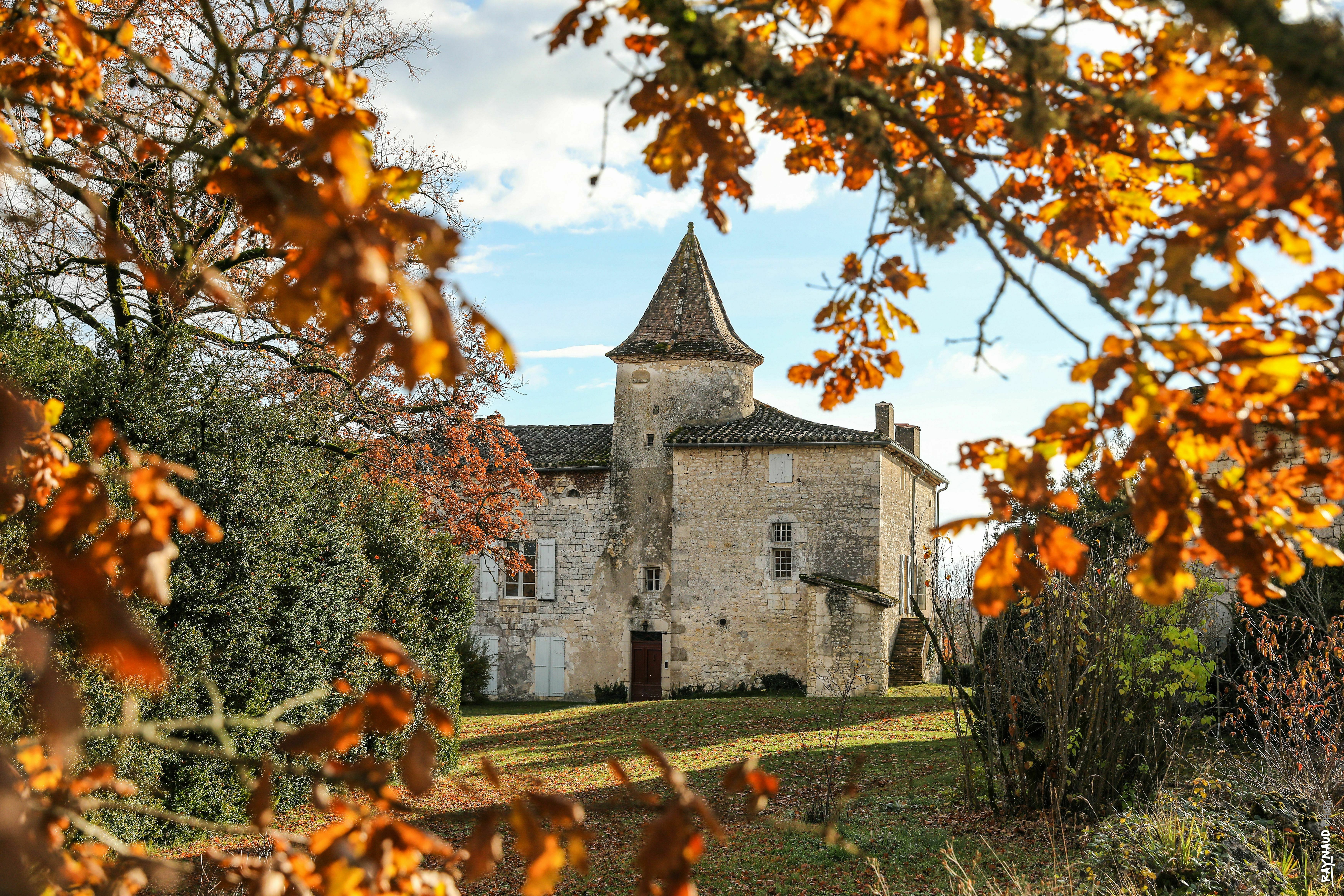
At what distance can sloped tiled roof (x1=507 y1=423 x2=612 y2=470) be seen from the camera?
892 inches

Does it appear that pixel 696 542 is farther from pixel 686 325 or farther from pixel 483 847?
pixel 483 847

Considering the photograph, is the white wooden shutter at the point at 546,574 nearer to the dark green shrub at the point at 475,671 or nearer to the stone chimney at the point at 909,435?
the dark green shrub at the point at 475,671

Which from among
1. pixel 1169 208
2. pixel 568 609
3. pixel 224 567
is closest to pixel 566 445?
pixel 568 609

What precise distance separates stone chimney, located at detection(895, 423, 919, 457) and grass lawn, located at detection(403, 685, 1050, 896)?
23.6 feet

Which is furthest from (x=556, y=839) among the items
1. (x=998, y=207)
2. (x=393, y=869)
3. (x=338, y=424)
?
(x=338, y=424)

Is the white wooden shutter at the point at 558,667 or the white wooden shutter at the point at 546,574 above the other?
the white wooden shutter at the point at 546,574

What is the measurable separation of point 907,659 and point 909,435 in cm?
617

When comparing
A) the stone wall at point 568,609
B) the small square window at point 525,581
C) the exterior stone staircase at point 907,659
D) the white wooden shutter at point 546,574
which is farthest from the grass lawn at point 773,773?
the small square window at point 525,581

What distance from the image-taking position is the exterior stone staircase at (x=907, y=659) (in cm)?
2155

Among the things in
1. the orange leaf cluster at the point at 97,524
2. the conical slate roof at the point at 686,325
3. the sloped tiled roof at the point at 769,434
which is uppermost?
the conical slate roof at the point at 686,325

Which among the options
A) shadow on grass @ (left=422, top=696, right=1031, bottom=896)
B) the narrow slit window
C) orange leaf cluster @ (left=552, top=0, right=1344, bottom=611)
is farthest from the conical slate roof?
orange leaf cluster @ (left=552, top=0, right=1344, bottom=611)

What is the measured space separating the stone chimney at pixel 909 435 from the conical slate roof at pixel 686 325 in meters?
4.50

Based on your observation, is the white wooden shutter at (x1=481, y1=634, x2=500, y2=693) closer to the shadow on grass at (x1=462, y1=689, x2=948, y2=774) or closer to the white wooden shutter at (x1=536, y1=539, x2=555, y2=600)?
the white wooden shutter at (x1=536, y1=539, x2=555, y2=600)

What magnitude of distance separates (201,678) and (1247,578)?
27.5 feet
